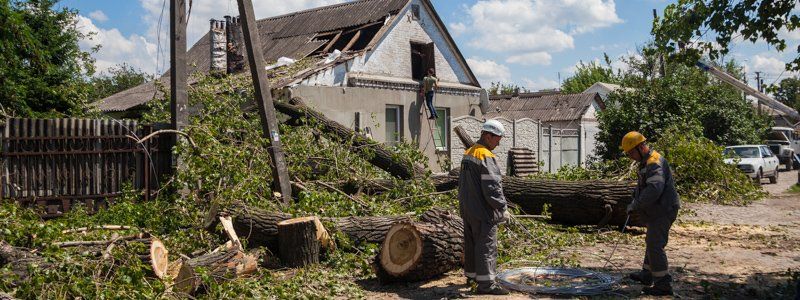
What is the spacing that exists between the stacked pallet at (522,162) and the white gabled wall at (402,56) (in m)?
3.28

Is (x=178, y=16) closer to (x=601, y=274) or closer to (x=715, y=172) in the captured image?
(x=601, y=274)

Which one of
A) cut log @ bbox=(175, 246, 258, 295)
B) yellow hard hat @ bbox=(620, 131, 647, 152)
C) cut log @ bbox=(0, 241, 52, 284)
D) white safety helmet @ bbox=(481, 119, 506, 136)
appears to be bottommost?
cut log @ bbox=(175, 246, 258, 295)

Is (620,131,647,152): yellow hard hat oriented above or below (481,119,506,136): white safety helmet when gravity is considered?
below

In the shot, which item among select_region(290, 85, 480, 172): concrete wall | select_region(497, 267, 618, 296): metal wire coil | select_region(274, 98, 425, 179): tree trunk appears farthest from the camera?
select_region(290, 85, 480, 172): concrete wall

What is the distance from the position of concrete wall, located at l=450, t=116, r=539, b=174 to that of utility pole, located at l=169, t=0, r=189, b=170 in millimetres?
10295

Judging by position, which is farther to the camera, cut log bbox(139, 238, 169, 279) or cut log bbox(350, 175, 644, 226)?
cut log bbox(350, 175, 644, 226)

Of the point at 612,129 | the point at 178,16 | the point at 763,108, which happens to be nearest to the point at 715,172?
the point at 612,129

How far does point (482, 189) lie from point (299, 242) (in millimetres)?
2146

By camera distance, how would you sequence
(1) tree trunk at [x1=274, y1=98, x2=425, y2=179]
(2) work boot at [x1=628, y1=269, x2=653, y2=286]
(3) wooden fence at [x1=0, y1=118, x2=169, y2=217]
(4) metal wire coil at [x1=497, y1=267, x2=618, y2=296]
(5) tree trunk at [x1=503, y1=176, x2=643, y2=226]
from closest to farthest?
1. (4) metal wire coil at [x1=497, y1=267, x2=618, y2=296]
2. (2) work boot at [x1=628, y1=269, x2=653, y2=286]
3. (3) wooden fence at [x1=0, y1=118, x2=169, y2=217]
4. (5) tree trunk at [x1=503, y1=176, x2=643, y2=226]
5. (1) tree trunk at [x1=274, y1=98, x2=425, y2=179]

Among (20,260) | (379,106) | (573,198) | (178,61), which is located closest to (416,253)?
(20,260)

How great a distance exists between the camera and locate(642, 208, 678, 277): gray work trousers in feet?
21.5

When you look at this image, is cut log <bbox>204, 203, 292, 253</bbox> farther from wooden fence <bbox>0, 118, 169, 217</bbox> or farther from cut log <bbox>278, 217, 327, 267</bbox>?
wooden fence <bbox>0, 118, 169, 217</bbox>

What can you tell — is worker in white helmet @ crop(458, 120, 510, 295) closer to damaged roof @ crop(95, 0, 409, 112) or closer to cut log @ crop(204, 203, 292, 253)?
cut log @ crop(204, 203, 292, 253)

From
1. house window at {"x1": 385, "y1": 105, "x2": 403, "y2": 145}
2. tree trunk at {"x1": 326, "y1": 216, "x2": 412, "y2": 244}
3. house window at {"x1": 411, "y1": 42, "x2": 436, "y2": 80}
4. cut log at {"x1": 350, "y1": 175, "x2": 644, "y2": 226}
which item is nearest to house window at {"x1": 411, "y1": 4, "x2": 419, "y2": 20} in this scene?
house window at {"x1": 411, "y1": 42, "x2": 436, "y2": 80}
